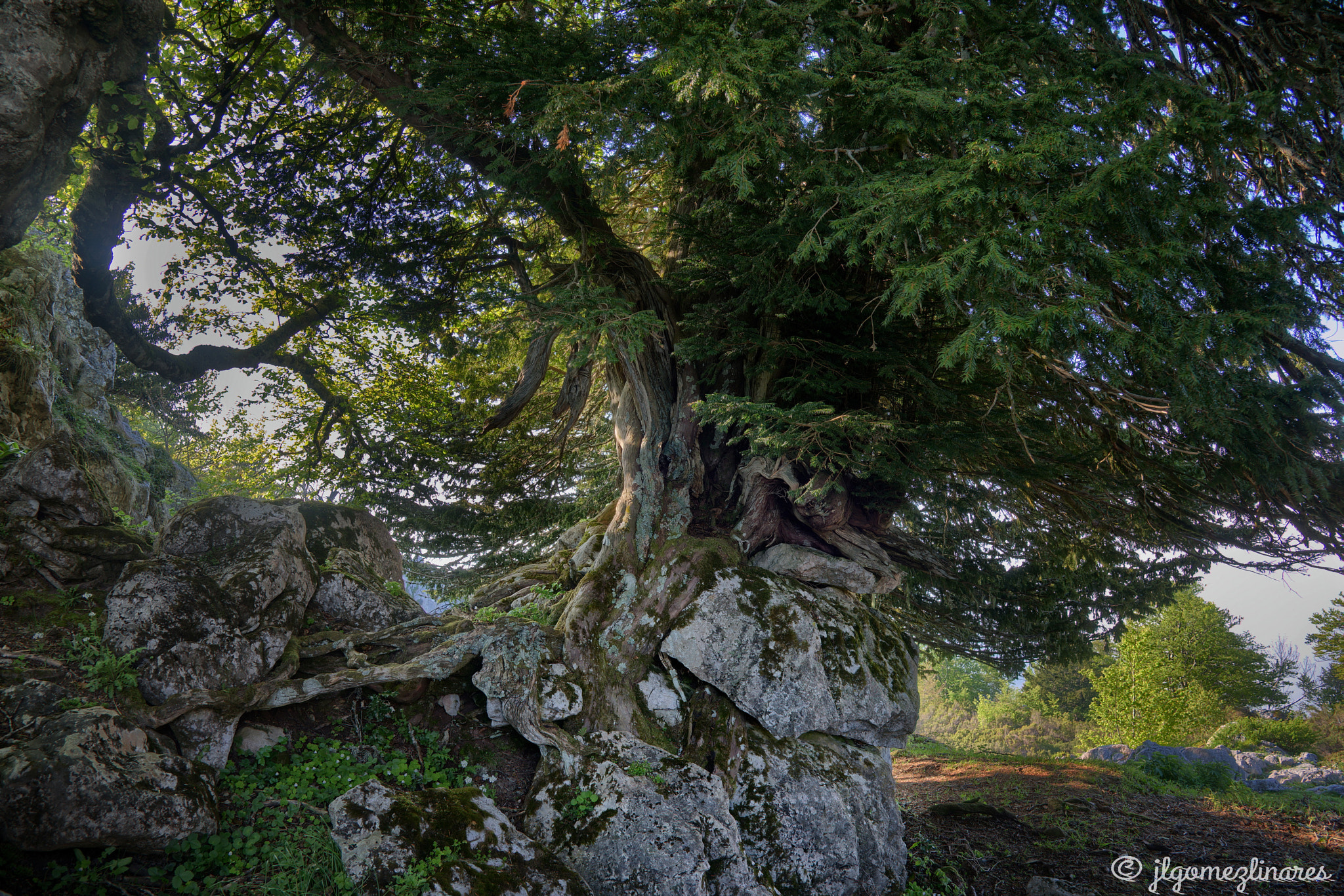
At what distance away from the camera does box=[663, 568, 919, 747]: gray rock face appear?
591 centimetres

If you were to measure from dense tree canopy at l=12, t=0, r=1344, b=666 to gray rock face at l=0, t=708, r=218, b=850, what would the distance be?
408 centimetres

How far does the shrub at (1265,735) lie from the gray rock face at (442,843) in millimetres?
23224

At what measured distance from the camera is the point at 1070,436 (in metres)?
7.13

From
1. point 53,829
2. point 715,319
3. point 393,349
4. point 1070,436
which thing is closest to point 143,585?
point 53,829

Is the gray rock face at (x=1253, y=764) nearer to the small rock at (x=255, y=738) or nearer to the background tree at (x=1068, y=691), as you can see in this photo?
the background tree at (x=1068, y=691)

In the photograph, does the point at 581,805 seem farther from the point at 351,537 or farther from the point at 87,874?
the point at 351,537

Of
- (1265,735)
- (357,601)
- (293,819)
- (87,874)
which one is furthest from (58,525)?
(1265,735)

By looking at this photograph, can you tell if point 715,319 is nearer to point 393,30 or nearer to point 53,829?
point 393,30

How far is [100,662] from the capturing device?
13.3 feet

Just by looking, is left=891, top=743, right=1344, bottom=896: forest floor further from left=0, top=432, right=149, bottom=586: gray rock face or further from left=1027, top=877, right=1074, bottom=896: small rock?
left=0, top=432, right=149, bottom=586: gray rock face

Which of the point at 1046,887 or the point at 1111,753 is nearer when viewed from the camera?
the point at 1046,887

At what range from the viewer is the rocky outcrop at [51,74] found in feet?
14.4

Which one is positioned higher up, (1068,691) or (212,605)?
(212,605)

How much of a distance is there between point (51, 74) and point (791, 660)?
8.14 m
